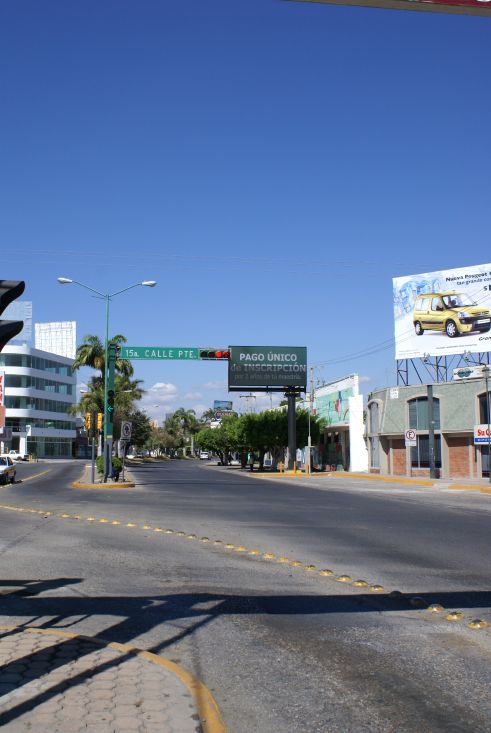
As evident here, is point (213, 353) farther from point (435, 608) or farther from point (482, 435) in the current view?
point (435, 608)

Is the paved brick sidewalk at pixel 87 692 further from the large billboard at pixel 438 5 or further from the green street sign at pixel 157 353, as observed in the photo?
the green street sign at pixel 157 353

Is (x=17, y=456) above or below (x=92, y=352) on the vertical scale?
below

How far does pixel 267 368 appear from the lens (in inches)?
2344

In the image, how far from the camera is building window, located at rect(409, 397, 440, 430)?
51.4 meters

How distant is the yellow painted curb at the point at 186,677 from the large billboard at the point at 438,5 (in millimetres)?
5522

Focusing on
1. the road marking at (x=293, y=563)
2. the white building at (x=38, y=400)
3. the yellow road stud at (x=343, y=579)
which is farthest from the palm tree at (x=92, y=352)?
the yellow road stud at (x=343, y=579)

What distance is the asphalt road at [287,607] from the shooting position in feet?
17.1

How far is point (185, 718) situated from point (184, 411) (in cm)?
17529

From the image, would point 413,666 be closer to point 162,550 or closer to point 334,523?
point 162,550

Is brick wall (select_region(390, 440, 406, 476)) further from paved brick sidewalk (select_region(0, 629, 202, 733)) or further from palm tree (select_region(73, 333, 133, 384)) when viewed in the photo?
paved brick sidewalk (select_region(0, 629, 202, 733))

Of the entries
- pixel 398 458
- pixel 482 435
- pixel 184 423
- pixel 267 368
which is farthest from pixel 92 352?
pixel 184 423

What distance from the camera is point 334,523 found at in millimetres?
18422

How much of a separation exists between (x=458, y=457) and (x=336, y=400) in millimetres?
21084

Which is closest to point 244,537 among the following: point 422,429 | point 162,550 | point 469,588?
point 162,550
